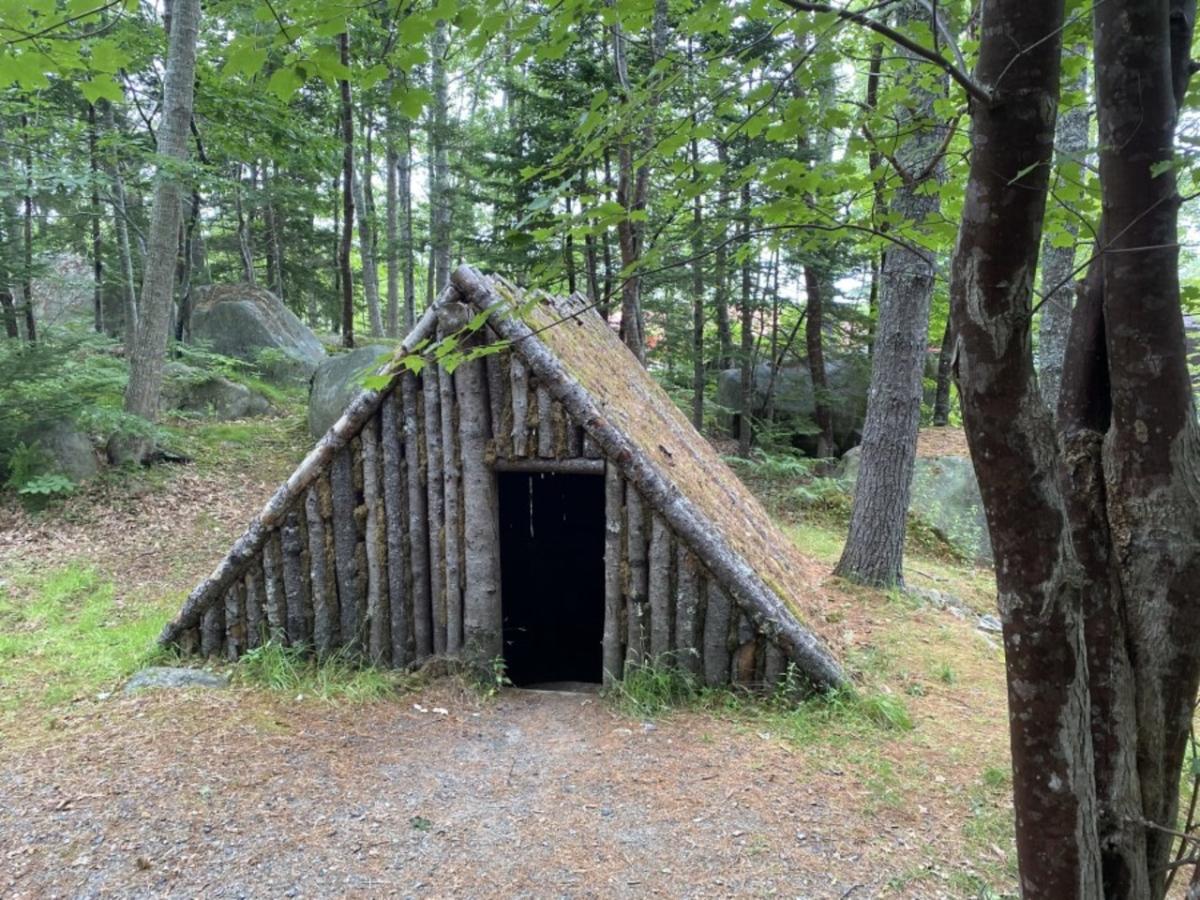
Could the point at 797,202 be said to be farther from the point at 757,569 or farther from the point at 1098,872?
the point at 757,569

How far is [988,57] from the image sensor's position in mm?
1778

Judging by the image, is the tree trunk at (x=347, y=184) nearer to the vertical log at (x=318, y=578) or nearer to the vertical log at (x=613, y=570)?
the vertical log at (x=318, y=578)

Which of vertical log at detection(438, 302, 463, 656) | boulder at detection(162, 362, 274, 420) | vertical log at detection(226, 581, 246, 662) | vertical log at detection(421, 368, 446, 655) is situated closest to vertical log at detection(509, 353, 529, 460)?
vertical log at detection(438, 302, 463, 656)

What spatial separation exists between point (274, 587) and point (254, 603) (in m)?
0.21

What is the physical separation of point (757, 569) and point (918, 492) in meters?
7.22

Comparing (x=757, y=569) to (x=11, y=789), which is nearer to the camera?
(x=11, y=789)

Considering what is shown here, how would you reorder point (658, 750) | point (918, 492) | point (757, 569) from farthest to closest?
point (918, 492) < point (757, 569) < point (658, 750)

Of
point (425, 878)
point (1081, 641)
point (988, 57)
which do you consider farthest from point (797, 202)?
point (425, 878)

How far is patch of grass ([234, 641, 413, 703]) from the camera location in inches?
199

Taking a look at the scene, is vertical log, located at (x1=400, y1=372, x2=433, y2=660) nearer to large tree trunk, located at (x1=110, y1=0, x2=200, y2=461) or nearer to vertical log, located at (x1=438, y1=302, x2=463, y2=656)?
vertical log, located at (x1=438, y1=302, x2=463, y2=656)

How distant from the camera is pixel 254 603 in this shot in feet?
18.0

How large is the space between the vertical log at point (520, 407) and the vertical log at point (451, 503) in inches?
18.1

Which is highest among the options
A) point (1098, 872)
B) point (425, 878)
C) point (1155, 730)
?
point (1155, 730)

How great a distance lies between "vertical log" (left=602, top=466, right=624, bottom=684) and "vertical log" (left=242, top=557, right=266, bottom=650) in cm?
268
